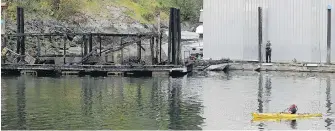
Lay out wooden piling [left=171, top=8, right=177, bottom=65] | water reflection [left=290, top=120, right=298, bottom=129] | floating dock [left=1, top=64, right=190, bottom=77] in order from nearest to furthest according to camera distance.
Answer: water reflection [left=290, top=120, right=298, bottom=129], floating dock [left=1, top=64, right=190, bottom=77], wooden piling [left=171, top=8, right=177, bottom=65]

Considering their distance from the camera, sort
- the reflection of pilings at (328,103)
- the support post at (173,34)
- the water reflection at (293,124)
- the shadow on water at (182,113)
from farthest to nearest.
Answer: the support post at (173,34), the reflection of pilings at (328,103), the shadow on water at (182,113), the water reflection at (293,124)

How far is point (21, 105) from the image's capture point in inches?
1511

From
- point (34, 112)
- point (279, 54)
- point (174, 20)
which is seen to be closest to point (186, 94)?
point (34, 112)

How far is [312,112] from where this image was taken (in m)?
35.8

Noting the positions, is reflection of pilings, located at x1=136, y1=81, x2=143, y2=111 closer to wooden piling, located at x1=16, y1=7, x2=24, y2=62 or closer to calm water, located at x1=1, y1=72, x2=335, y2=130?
calm water, located at x1=1, y1=72, x2=335, y2=130

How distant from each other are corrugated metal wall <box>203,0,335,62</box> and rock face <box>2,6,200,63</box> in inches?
245

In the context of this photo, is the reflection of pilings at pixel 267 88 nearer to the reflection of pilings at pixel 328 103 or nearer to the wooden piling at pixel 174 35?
the reflection of pilings at pixel 328 103

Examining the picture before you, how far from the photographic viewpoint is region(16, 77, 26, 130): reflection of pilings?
3148cm

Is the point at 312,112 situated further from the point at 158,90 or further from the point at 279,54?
the point at 279,54

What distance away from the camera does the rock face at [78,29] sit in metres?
75.4

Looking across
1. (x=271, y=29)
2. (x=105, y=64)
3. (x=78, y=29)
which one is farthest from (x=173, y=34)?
(x=78, y=29)

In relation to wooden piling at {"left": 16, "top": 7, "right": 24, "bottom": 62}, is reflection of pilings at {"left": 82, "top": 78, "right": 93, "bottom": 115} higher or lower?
lower

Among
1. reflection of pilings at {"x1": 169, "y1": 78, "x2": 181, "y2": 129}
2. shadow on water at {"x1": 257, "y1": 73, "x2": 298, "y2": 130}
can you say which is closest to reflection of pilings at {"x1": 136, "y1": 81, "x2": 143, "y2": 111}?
reflection of pilings at {"x1": 169, "y1": 78, "x2": 181, "y2": 129}

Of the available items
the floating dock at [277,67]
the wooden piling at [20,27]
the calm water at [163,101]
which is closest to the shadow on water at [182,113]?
the calm water at [163,101]
